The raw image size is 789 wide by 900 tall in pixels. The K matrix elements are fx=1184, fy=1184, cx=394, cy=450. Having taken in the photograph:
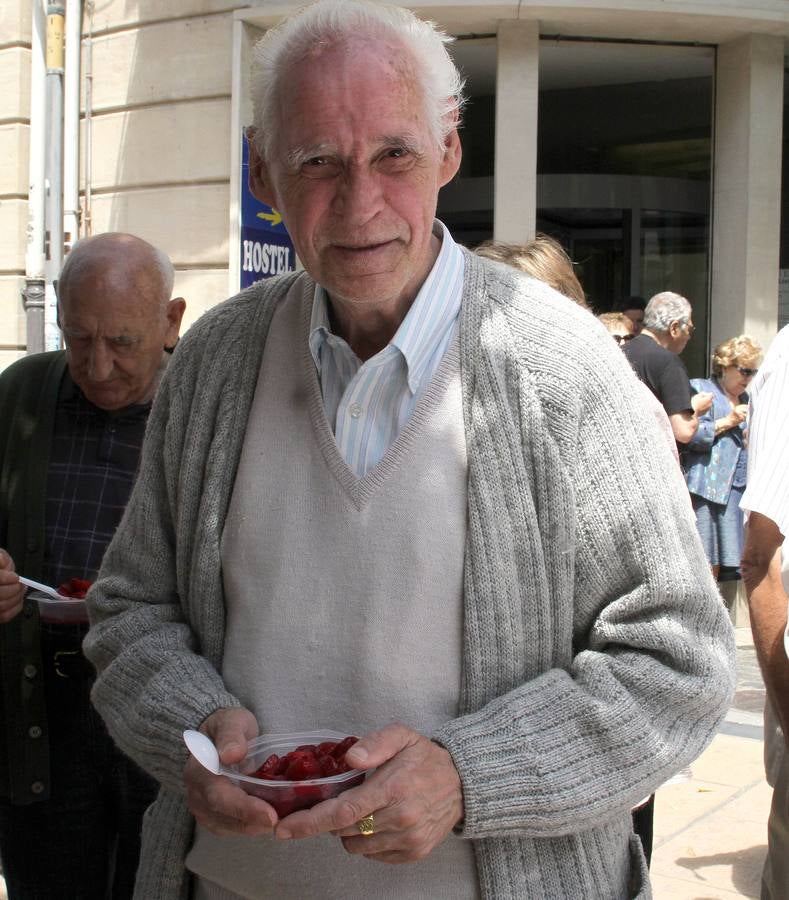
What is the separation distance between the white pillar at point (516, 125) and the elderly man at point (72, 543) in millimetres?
5760

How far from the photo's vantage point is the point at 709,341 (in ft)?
30.3

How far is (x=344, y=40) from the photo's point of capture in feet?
5.60

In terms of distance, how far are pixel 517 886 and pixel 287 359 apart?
0.88 metres

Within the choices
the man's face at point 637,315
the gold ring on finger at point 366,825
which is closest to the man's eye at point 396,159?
the gold ring on finger at point 366,825

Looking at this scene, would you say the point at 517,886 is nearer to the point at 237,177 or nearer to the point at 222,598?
the point at 222,598

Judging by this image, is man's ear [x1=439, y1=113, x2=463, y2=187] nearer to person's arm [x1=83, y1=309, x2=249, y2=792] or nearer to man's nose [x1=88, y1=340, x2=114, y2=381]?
person's arm [x1=83, y1=309, x2=249, y2=792]

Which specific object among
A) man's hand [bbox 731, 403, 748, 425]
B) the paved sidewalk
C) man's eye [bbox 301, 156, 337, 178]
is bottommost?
the paved sidewalk

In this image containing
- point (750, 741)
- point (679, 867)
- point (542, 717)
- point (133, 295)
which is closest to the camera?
point (542, 717)

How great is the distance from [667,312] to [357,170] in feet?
20.2

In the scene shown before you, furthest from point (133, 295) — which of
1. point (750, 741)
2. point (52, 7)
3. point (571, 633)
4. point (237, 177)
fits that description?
point (52, 7)

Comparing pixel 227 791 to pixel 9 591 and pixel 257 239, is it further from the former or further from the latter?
pixel 257 239

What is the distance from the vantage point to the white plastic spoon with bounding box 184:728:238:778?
5.16 ft

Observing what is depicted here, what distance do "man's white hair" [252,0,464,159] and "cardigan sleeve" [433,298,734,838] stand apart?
40 cm

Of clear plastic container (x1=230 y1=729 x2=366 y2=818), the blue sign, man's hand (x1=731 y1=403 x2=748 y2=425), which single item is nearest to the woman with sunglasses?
man's hand (x1=731 y1=403 x2=748 y2=425)
